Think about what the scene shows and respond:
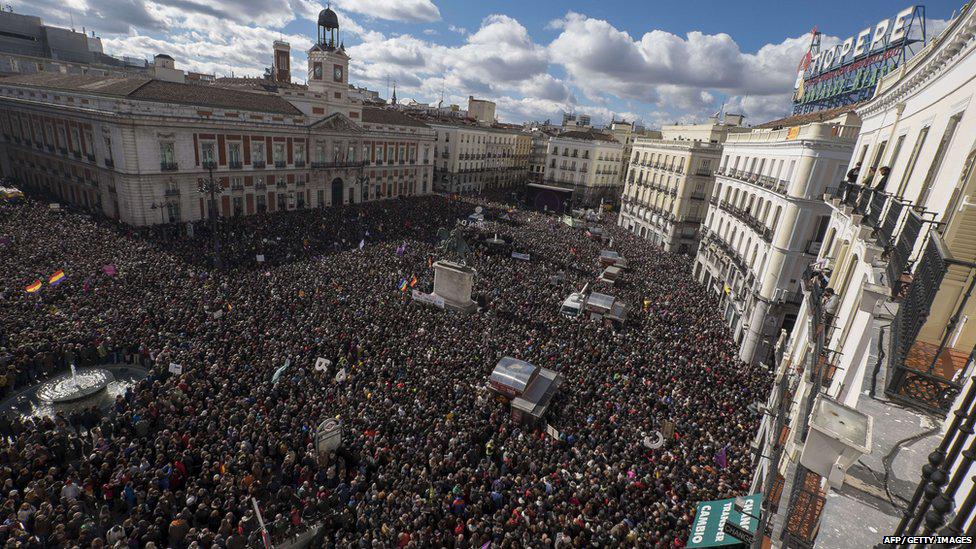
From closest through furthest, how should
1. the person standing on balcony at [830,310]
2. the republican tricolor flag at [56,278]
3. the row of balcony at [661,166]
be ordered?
the person standing on balcony at [830,310], the republican tricolor flag at [56,278], the row of balcony at [661,166]

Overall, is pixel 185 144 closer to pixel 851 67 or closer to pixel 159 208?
pixel 159 208

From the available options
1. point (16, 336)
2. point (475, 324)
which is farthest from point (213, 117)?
point (475, 324)

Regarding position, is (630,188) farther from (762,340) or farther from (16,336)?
(16,336)

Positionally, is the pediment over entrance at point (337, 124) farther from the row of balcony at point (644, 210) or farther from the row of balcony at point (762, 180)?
the row of balcony at point (762, 180)

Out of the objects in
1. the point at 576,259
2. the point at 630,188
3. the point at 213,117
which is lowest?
the point at 576,259

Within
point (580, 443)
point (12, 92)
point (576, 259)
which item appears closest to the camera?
point (580, 443)

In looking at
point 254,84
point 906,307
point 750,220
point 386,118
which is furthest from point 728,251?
point 254,84

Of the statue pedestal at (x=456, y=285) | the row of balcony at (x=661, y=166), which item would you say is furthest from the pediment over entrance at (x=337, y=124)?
the row of balcony at (x=661, y=166)
